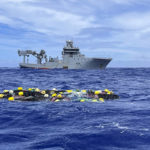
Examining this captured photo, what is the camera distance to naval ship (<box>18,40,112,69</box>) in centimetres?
8292

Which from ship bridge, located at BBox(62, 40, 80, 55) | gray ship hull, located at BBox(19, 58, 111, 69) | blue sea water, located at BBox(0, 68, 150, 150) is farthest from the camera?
ship bridge, located at BBox(62, 40, 80, 55)

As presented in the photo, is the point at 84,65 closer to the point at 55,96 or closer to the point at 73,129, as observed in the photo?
the point at 55,96

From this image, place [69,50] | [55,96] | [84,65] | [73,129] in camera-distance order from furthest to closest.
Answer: [69,50] → [84,65] → [55,96] → [73,129]

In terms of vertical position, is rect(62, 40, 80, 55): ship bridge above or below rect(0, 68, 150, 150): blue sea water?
above

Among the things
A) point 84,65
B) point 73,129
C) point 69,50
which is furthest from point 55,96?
point 69,50

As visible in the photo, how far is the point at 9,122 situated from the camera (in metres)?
8.93

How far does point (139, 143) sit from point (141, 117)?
11.5ft

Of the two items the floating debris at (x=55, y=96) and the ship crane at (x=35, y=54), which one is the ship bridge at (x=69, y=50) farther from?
the floating debris at (x=55, y=96)

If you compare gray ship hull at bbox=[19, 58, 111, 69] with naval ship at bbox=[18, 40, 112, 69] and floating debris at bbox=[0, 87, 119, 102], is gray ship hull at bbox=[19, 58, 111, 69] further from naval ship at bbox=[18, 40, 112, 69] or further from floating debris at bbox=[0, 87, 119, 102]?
floating debris at bbox=[0, 87, 119, 102]

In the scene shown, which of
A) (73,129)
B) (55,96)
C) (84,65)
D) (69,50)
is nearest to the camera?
(73,129)

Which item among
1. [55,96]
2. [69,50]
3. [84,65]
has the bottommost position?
[55,96]

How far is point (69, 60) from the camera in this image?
279 feet

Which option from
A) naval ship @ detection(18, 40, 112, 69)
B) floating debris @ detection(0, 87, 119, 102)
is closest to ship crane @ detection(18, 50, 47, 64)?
naval ship @ detection(18, 40, 112, 69)

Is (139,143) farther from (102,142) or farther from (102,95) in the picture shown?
(102,95)
